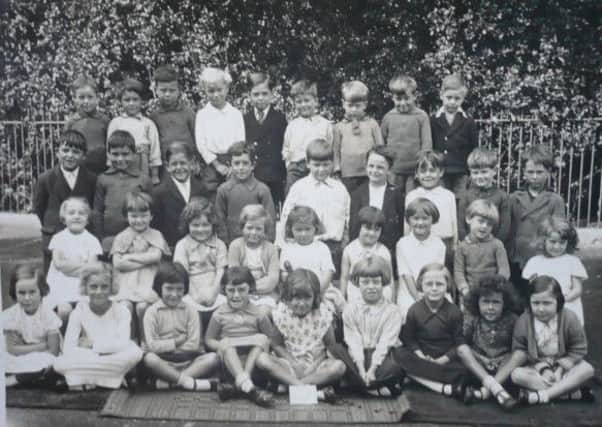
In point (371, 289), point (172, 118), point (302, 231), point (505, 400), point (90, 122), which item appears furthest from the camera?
point (172, 118)

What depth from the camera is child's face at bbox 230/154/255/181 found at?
308 centimetres

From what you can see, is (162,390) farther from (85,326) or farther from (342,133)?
(342,133)

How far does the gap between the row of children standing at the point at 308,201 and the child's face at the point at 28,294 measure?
118 mm

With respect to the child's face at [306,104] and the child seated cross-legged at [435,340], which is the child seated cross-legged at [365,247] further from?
the child's face at [306,104]

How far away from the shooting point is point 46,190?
3033 mm

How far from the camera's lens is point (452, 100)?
10.1ft

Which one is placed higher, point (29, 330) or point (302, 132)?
point (302, 132)

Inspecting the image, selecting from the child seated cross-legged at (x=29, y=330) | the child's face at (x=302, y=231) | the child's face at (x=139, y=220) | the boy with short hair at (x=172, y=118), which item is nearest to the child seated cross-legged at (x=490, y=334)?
the child's face at (x=302, y=231)

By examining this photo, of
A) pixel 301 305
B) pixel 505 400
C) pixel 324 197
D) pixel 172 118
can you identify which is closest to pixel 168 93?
pixel 172 118

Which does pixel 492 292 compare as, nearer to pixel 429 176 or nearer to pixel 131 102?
pixel 429 176

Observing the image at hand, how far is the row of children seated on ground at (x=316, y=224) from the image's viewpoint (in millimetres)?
2896

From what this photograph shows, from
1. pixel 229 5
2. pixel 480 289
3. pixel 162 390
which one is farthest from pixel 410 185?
pixel 162 390

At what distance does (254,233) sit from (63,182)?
2.82 ft

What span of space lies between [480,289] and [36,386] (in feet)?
5.73
